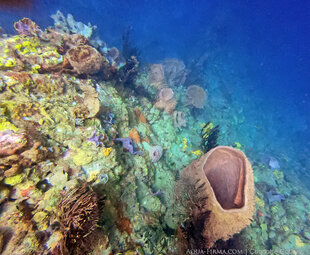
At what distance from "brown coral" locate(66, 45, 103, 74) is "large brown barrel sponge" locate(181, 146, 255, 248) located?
3756 millimetres

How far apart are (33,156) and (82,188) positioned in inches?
33.5

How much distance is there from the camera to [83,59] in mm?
3795

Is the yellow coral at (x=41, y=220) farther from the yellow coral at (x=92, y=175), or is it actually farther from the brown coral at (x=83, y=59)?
the brown coral at (x=83, y=59)

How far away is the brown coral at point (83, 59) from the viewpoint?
373cm

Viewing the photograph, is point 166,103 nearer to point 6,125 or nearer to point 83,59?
point 83,59

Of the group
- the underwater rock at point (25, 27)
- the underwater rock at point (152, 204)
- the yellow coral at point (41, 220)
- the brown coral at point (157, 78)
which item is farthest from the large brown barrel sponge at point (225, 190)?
the underwater rock at point (25, 27)

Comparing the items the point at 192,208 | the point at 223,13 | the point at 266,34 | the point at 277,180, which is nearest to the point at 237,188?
the point at 192,208

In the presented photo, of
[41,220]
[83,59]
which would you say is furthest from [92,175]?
[83,59]

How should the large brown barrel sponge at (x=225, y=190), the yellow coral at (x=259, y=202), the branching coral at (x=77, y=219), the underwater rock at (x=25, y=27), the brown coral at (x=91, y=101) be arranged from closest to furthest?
the branching coral at (x=77, y=219)
the large brown barrel sponge at (x=225, y=190)
the brown coral at (x=91, y=101)
the underwater rock at (x=25, y=27)
the yellow coral at (x=259, y=202)

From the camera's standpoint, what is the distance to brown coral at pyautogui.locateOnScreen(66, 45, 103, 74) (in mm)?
3734

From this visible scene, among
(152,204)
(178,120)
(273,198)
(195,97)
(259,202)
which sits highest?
(195,97)

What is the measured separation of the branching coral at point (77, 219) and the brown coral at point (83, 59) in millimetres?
3156

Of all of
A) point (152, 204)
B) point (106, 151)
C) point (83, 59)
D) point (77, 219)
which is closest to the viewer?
point (77, 219)

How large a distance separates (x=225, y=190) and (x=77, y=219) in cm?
281
